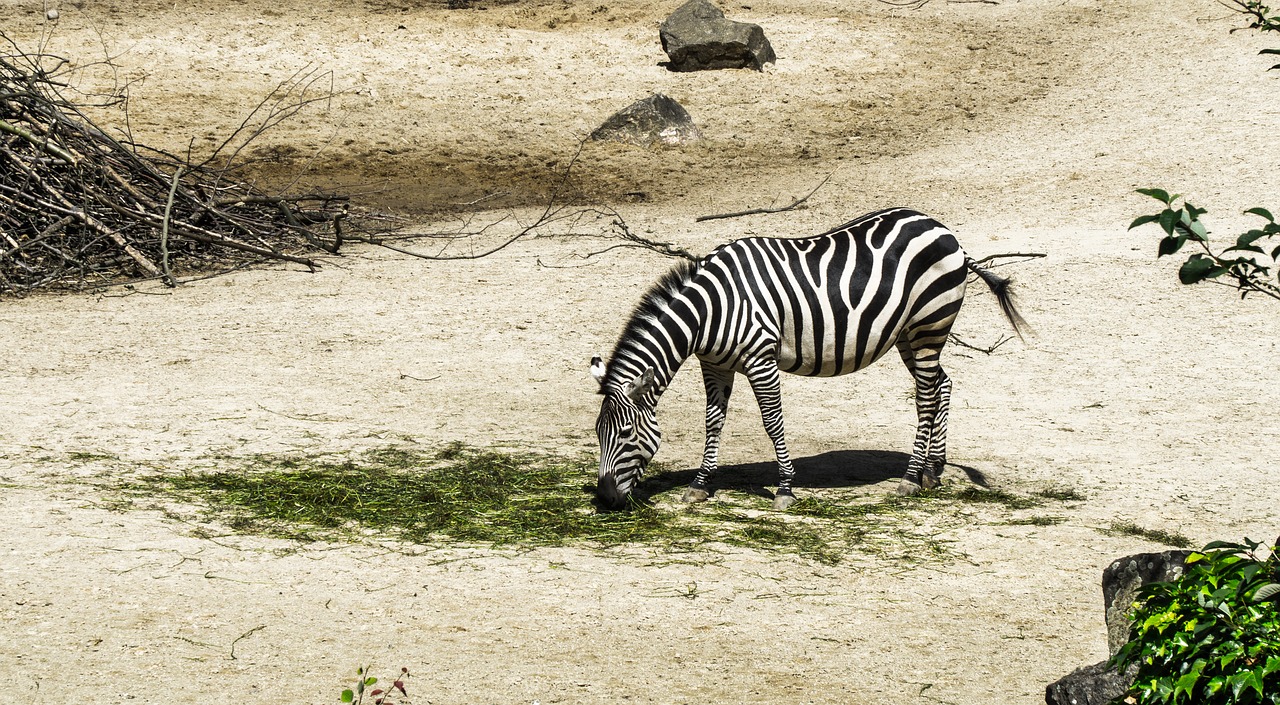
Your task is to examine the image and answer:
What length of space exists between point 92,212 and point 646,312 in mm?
6582

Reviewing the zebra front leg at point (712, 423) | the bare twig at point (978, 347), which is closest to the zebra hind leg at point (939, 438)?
the zebra front leg at point (712, 423)

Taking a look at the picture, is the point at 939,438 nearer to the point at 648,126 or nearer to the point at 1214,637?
the point at 1214,637

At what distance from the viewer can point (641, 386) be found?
602 centimetres

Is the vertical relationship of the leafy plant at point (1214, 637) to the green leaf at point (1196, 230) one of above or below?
below

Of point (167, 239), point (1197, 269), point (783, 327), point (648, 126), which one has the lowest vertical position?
point (783, 327)

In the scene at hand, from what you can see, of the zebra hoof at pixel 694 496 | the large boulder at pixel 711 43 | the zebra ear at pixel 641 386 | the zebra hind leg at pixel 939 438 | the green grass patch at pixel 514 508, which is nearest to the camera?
the green grass patch at pixel 514 508

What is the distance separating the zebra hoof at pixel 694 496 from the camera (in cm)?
642

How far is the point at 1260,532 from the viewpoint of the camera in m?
6.02

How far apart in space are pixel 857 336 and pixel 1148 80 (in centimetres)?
1023

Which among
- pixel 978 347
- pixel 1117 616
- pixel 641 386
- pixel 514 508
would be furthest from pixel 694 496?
pixel 978 347

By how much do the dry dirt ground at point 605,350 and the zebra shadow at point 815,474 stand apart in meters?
0.11

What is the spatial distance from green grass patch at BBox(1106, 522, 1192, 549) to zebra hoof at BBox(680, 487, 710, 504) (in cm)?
197

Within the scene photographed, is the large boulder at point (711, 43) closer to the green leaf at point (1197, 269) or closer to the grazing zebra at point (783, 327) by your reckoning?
the grazing zebra at point (783, 327)

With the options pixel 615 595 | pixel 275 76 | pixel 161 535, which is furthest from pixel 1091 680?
pixel 275 76
